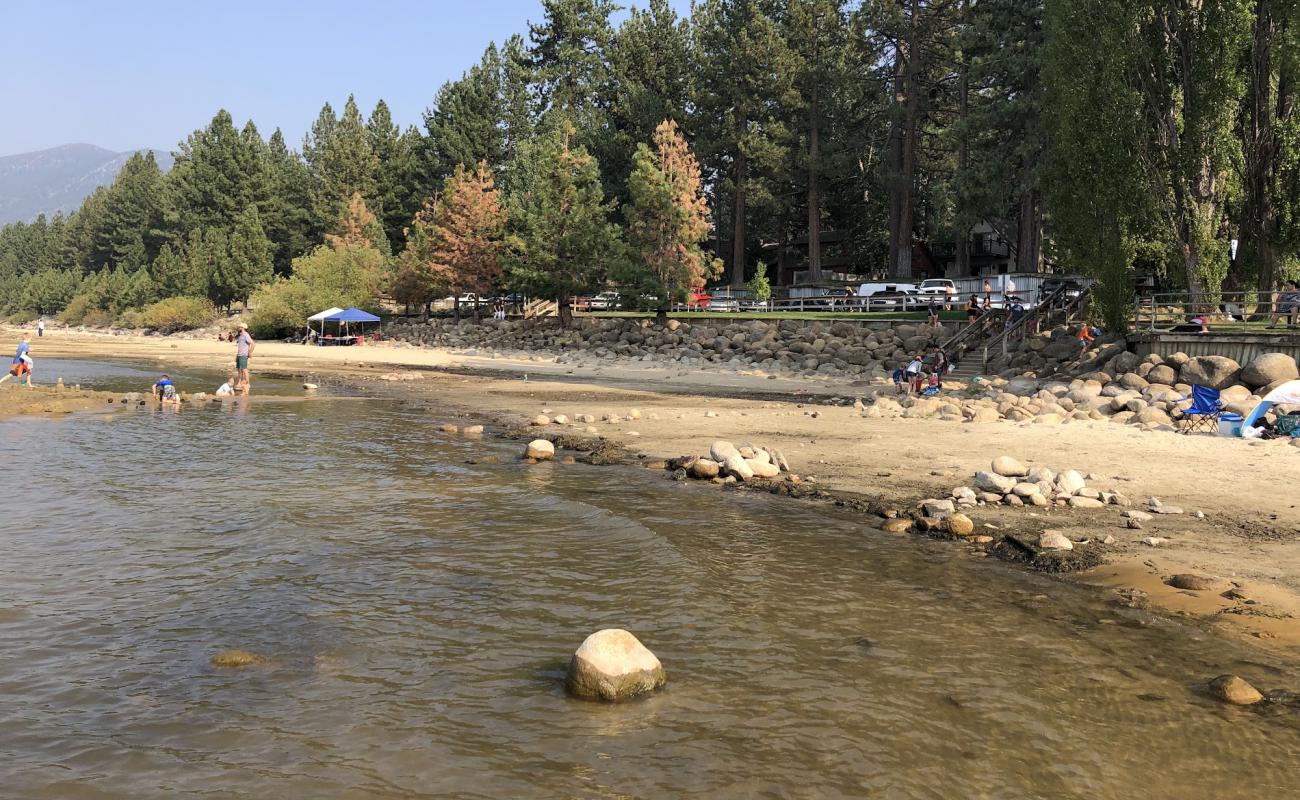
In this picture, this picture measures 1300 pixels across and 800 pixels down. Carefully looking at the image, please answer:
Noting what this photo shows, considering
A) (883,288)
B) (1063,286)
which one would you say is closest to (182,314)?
(883,288)

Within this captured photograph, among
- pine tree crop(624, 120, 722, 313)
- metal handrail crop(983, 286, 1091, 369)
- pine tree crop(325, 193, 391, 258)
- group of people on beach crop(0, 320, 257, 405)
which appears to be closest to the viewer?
group of people on beach crop(0, 320, 257, 405)

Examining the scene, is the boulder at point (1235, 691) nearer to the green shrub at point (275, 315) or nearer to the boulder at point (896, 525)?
the boulder at point (896, 525)

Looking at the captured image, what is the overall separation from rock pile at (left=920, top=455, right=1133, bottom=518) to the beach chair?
7.31 meters

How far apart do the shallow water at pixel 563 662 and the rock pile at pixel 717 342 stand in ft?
89.3

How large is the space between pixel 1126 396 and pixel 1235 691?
58.4 feet

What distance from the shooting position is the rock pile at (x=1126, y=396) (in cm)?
2066

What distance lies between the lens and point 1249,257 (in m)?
28.2

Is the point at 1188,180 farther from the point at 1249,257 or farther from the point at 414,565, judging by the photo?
the point at 414,565

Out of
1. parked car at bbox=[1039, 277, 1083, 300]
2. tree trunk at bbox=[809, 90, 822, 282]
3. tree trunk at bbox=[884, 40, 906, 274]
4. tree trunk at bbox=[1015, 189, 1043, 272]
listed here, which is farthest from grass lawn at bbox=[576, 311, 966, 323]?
tree trunk at bbox=[884, 40, 906, 274]

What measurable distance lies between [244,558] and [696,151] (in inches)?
2155

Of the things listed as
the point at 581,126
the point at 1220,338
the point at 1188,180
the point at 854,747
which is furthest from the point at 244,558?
the point at 581,126

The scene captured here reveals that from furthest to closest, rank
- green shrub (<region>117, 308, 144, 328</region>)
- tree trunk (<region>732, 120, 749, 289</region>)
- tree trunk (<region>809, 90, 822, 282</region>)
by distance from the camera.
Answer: green shrub (<region>117, 308, 144, 328</region>) → tree trunk (<region>732, 120, 749, 289</region>) → tree trunk (<region>809, 90, 822, 282</region>)

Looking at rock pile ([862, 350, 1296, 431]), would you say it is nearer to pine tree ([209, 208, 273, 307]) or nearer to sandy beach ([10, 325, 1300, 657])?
sandy beach ([10, 325, 1300, 657])

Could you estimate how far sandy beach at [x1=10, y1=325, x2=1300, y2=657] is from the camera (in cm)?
908
